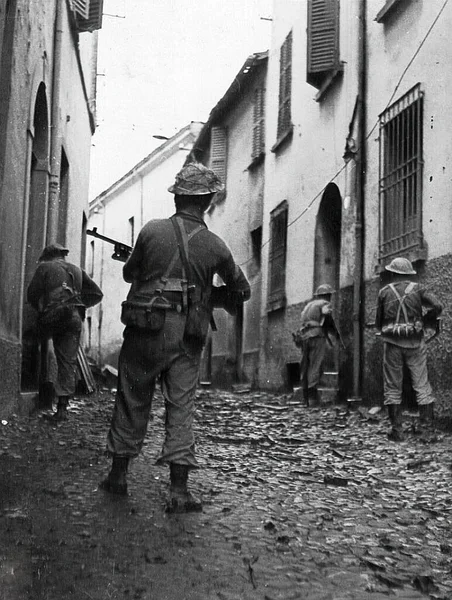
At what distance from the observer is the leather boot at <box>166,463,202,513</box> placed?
4.65m

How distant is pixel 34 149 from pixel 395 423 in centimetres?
535

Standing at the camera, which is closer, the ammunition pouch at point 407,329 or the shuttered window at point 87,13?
the ammunition pouch at point 407,329

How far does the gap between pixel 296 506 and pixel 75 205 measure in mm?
10832

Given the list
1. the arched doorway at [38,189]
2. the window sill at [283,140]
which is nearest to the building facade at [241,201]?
the window sill at [283,140]

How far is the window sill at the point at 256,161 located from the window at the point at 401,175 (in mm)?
6957

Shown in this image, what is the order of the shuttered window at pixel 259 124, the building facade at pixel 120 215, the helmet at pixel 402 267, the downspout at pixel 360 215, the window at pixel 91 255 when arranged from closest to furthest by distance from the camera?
the helmet at pixel 402 267
the downspout at pixel 360 215
the shuttered window at pixel 259 124
the building facade at pixel 120 215
the window at pixel 91 255

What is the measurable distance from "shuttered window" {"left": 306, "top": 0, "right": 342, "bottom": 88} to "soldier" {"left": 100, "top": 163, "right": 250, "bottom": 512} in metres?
9.15

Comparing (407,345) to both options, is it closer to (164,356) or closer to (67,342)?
(67,342)

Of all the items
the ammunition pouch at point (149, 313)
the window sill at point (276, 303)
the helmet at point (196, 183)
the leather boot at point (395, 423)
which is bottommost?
the leather boot at point (395, 423)

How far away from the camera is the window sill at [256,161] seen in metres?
18.4

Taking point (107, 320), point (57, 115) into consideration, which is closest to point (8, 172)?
point (57, 115)

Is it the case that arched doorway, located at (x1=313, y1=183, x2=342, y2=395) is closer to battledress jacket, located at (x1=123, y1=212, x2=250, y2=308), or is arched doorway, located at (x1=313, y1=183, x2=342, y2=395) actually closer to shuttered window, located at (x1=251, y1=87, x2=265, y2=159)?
shuttered window, located at (x1=251, y1=87, x2=265, y2=159)

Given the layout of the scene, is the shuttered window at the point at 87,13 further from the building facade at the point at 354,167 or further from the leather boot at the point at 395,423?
the leather boot at the point at 395,423

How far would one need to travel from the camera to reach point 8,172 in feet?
25.3
